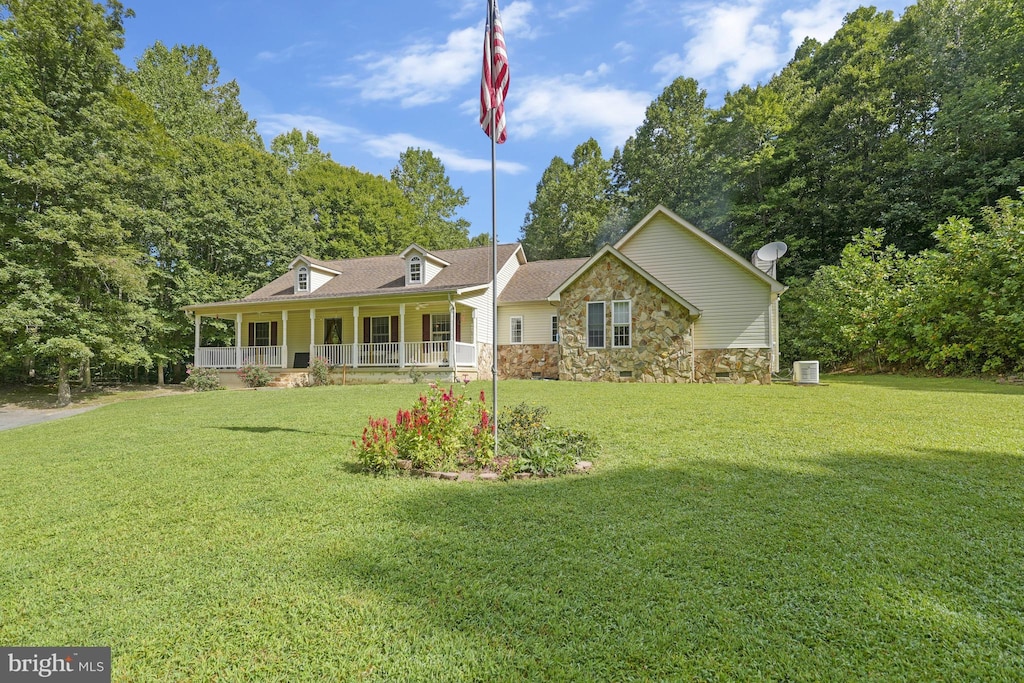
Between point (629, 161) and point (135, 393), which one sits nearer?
point (135, 393)

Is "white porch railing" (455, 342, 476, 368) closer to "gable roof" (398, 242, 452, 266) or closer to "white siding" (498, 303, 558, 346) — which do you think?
"white siding" (498, 303, 558, 346)

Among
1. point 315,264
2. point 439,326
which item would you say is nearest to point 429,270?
point 439,326

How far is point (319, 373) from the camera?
17281 mm

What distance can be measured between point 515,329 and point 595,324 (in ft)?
16.4

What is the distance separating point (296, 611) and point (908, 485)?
5033 millimetres

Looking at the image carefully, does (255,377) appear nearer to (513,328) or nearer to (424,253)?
(424,253)

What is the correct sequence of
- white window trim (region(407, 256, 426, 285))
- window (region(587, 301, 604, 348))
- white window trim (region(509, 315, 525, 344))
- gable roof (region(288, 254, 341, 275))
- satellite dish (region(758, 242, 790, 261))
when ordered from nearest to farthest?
window (region(587, 301, 604, 348)), satellite dish (region(758, 242, 790, 261)), white window trim (region(509, 315, 525, 344)), white window trim (region(407, 256, 426, 285)), gable roof (region(288, 254, 341, 275))

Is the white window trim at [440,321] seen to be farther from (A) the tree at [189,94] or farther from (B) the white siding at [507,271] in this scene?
(A) the tree at [189,94]

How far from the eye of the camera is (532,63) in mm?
7039

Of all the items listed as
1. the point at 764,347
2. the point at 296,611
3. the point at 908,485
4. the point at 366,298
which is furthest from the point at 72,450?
the point at 764,347

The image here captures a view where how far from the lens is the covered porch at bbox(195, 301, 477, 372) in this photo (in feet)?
58.0

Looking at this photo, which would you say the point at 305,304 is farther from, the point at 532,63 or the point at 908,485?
the point at 908,485

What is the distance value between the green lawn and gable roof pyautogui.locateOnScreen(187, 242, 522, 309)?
47.4 ft

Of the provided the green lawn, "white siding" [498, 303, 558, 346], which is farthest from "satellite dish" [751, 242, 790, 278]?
the green lawn
